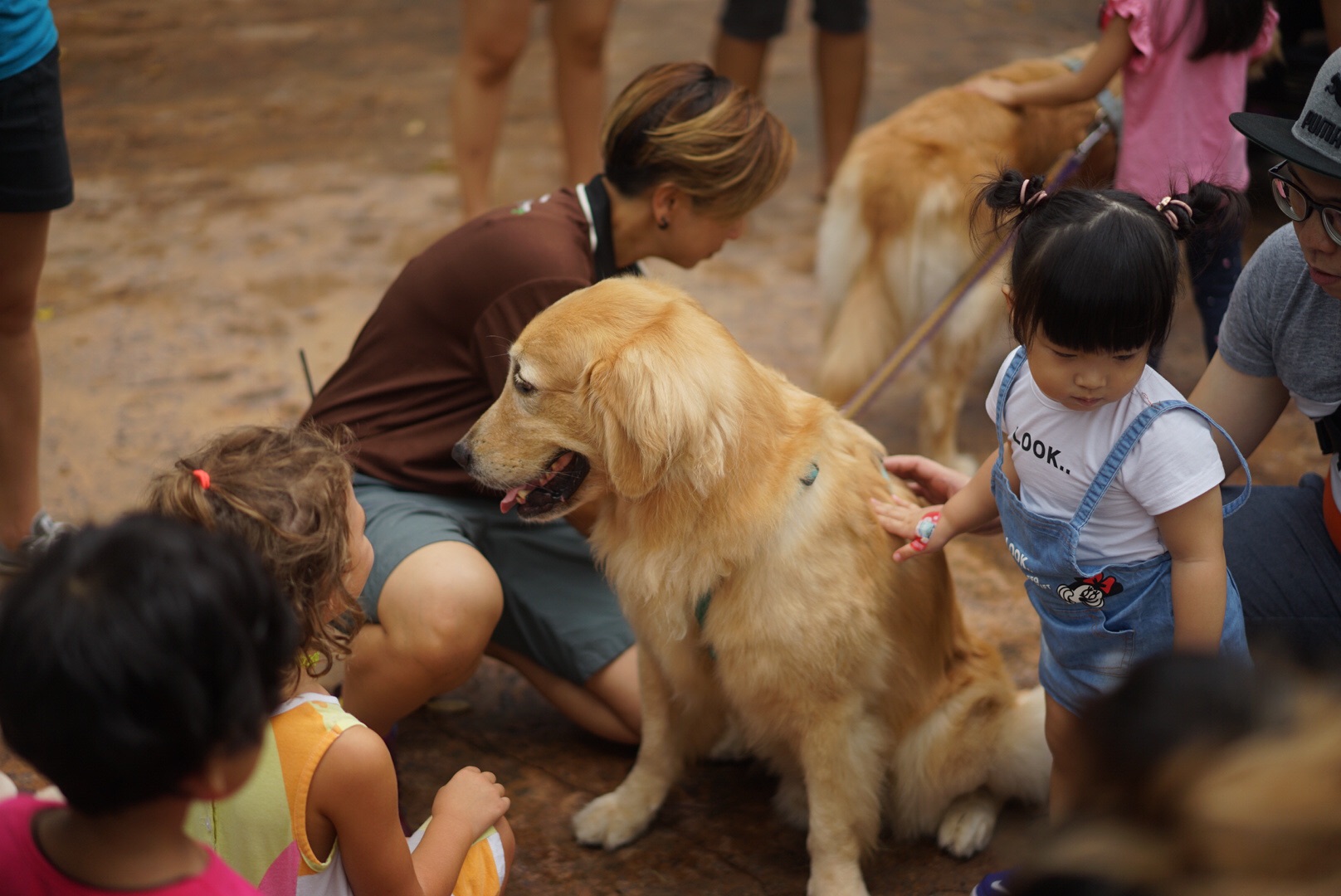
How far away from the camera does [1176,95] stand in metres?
3.30

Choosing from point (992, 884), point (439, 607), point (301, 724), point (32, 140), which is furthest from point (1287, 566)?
point (32, 140)

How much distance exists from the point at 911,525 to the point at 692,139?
1049mm

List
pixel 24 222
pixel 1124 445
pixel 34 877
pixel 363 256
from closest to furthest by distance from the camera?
1. pixel 34 877
2. pixel 1124 445
3. pixel 24 222
4. pixel 363 256

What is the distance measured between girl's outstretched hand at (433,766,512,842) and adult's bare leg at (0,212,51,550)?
1909mm

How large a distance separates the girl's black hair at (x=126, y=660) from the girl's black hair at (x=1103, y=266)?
1219 mm

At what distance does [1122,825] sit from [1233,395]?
1.62 m

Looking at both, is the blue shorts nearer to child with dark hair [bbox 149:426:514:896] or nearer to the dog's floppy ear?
the dog's floppy ear

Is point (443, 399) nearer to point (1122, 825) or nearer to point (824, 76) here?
point (1122, 825)

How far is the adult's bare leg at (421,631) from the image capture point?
2.32m

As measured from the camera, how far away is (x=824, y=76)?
5.34 meters

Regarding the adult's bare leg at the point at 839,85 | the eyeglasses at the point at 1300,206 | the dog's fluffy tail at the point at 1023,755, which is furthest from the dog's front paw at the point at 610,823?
the adult's bare leg at the point at 839,85

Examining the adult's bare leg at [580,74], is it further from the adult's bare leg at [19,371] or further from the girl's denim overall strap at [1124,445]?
the girl's denim overall strap at [1124,445]

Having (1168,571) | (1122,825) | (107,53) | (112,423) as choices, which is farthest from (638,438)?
(107,53)

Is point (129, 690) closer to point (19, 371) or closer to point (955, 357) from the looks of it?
point (19, 371)
